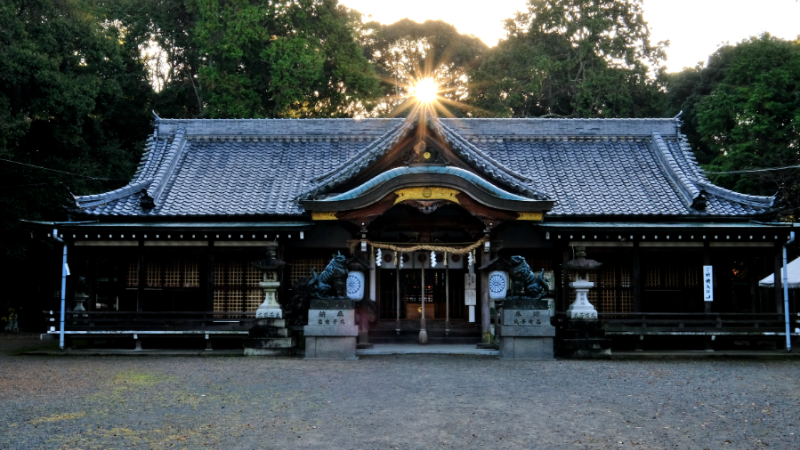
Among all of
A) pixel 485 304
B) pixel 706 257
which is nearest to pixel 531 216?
pixel 485 304

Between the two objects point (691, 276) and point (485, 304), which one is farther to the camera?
point (691, 276)

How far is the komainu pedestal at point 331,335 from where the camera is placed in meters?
15.9

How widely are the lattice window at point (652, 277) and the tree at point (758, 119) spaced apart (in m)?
12.2

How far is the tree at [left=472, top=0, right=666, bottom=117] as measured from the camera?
113 ft

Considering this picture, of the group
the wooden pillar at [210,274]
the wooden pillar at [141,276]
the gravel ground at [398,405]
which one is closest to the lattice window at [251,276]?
the wooden pillar at [210,274]

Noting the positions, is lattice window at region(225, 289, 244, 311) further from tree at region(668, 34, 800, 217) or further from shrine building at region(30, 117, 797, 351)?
tree at region(668, 34, 800, 217)

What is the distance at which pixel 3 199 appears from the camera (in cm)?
2330

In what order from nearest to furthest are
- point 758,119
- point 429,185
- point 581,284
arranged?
point 581,284
point 429,185
point 758,119

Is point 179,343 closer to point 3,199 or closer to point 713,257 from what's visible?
point 3,199

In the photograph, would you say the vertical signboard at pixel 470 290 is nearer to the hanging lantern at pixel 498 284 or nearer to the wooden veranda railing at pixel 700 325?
the hanging lantern at pixel 498 284

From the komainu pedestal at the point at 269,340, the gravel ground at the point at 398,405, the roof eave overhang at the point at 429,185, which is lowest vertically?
the gravel ground at the point at 398,405

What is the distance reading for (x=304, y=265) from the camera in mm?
19328

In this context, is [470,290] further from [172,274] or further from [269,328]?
[172,274]

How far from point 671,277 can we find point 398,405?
39.0 feet
